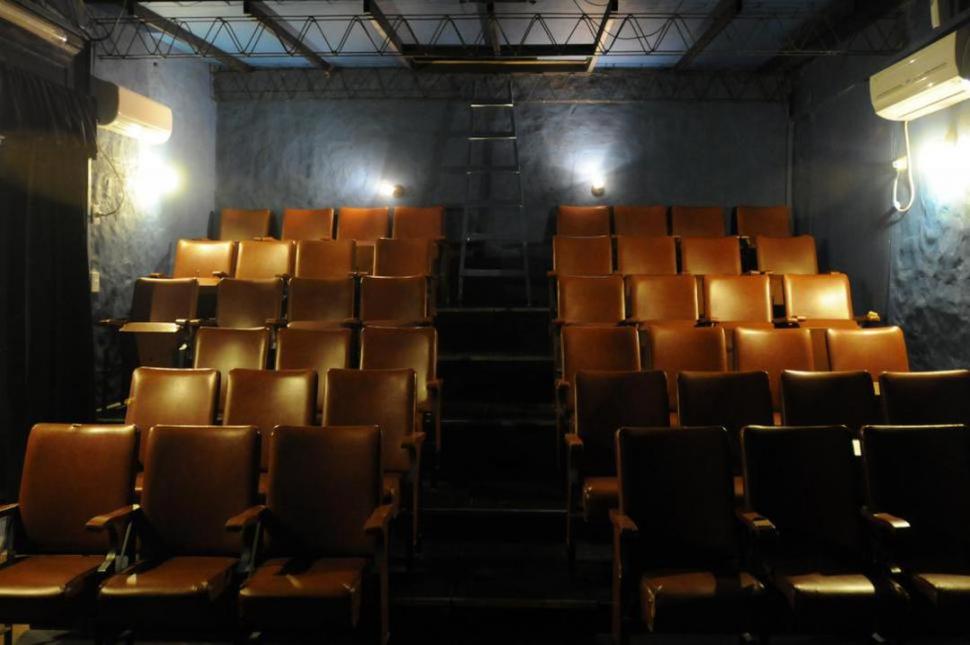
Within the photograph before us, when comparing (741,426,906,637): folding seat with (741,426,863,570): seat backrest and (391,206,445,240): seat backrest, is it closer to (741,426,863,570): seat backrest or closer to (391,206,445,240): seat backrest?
(741,426,863,570): seat backrest

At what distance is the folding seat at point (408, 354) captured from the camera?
3.05m

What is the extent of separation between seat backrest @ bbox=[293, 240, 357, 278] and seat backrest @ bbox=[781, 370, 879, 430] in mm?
2851

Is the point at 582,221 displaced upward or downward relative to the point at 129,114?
downward

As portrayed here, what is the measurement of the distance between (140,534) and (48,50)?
8.43ft

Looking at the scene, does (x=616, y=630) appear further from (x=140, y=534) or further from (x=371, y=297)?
(x=371, y=297)

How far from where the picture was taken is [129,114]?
13.0 ft

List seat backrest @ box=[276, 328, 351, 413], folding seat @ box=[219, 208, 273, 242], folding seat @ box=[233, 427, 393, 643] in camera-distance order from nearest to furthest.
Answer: folding seat @ box=[233, 427, 393, 643] → seat backrest @ box=[276, 328, 351, 413] → folding seat @ box=[219, 208, 273, 242]

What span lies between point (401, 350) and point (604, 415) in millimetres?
1044

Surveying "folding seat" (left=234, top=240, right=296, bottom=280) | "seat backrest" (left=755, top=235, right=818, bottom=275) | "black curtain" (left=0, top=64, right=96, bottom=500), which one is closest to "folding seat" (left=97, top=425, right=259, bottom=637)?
"black curtain" (left=0, top=64, right=96, bottom=500)

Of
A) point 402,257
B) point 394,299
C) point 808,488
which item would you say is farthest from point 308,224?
point 808,488

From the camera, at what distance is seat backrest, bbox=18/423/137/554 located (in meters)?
2.12

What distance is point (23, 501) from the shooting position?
2.14 metres

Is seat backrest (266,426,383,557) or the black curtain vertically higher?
the black curtain

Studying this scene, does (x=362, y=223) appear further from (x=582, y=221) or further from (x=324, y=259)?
(x=582, y=221)
